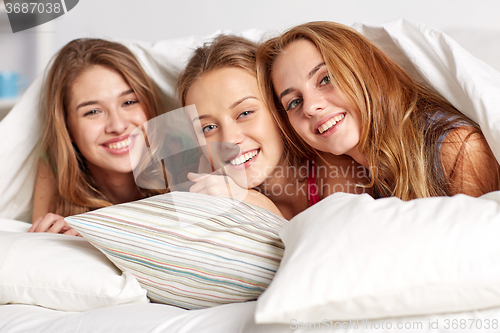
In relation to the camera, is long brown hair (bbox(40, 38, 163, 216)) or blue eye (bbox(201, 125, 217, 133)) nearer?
blue eye (bbox(201, 125, 217, 133))

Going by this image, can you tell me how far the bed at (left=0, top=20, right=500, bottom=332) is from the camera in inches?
19.4

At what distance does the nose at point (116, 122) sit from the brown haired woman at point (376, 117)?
44 centimetres

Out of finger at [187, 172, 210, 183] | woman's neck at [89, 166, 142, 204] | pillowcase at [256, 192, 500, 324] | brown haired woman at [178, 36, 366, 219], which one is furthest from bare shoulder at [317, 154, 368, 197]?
woman's neck at [89, 166, 142, 204]

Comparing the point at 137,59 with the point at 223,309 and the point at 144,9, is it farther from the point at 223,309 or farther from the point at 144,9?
the point at 223,309

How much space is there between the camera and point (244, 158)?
39.8 inches

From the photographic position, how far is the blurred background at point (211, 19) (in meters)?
1.20

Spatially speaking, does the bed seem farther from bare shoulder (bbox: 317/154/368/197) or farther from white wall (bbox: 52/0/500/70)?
white wall (bbox: 52/0/500/70)

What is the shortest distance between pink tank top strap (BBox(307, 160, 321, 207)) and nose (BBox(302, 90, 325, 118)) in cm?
26

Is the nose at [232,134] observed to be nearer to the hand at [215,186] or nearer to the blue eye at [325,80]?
the hand at [215,186]

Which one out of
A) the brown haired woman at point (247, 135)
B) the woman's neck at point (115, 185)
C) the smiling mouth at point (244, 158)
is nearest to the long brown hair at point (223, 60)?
the brown haired woman at point (247, 135)

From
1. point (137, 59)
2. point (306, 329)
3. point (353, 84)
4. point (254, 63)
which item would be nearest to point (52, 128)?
point (137, 59)

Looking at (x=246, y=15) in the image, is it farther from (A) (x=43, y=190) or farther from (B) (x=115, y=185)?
(A) (x=43, y=190)

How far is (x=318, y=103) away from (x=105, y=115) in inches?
25.6

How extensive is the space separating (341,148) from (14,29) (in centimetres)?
160
